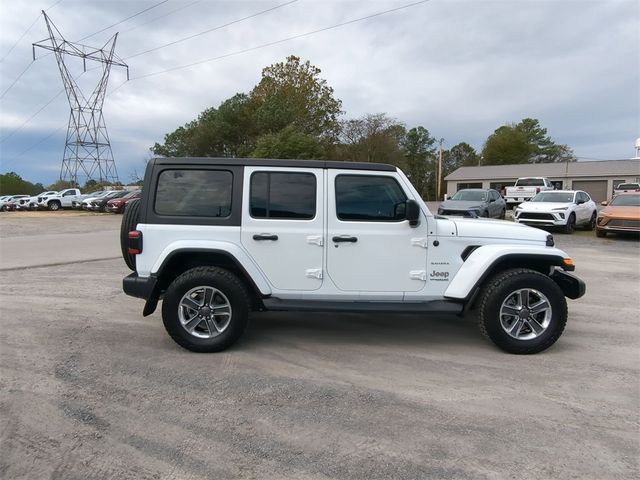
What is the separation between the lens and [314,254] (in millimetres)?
4547

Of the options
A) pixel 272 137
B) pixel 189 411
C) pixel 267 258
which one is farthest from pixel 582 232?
pixel 272 137

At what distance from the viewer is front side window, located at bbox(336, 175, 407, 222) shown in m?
4.58

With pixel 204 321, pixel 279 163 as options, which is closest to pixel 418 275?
pixel 279 163

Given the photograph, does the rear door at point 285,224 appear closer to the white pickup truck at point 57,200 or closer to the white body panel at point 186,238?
the white body panel at point 186,238

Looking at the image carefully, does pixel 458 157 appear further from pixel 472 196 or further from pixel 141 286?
pixel 141 286

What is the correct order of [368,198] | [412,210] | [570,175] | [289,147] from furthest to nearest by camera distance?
1. [570,175]
2. [289,147]
3. [368,198]
4. [412,210]

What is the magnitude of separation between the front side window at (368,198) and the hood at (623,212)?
14.1 meters

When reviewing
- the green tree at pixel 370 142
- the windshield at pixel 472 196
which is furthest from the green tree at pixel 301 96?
the windshield at pixel 472 196

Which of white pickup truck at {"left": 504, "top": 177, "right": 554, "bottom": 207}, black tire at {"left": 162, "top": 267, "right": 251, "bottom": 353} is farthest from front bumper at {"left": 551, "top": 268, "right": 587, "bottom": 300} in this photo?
white pickup truck at {"left": 504, "top": 177, "right": 554, "bottom": 207}

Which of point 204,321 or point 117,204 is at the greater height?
point 117,204

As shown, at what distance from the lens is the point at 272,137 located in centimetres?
3716

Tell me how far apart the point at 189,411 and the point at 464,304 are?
2.80m

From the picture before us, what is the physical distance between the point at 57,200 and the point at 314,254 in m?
39.2

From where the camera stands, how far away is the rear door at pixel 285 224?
4.54 meters
